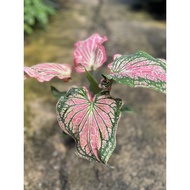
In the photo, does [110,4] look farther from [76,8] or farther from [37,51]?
[37,51]

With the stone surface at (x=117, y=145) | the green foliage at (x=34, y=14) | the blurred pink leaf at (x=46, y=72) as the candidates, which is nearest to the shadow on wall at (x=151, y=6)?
the stone surface at (x=117, y=145)

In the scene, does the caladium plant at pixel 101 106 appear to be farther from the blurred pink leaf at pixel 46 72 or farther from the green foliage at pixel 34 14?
the green foliage at pixel 34 14

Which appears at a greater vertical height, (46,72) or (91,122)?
(46,72)

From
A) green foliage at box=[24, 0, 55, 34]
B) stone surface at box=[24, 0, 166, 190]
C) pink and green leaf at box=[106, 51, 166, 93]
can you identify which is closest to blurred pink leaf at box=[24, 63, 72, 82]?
pink and green leaf at box=[106, 51, 166, 93]

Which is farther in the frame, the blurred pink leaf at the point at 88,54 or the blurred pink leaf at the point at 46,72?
the blurred pink leaf at the point at 88,54

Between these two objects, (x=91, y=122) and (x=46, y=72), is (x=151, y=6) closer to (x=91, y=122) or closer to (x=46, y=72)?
(x=46, y=72)

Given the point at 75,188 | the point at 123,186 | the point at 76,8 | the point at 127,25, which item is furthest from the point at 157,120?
the point at 76,8

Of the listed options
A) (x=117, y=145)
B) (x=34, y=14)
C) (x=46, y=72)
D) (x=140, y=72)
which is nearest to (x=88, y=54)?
(x=46, y=72)
